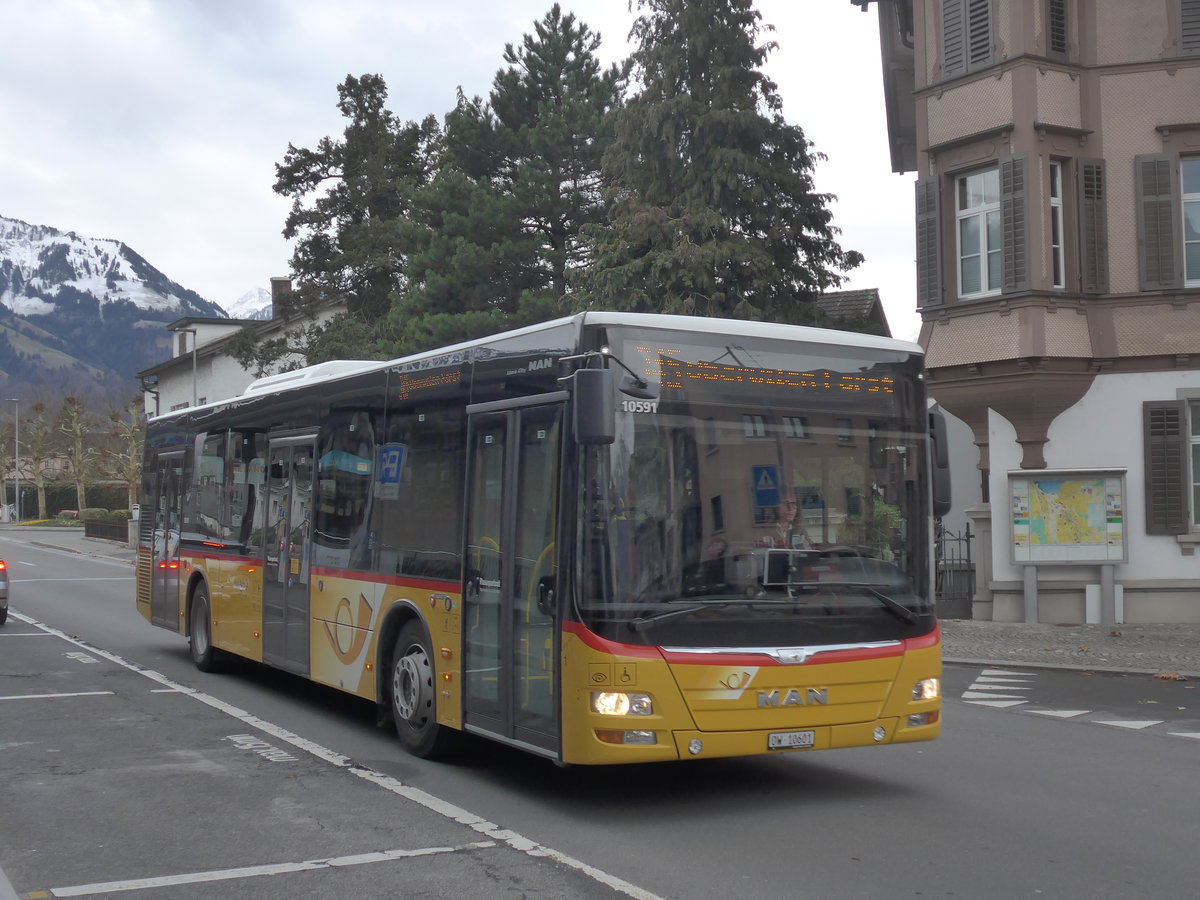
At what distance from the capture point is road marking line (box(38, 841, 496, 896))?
19.9 feet

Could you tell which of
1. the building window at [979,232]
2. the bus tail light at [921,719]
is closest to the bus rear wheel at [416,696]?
the bus tail light at [921,719]

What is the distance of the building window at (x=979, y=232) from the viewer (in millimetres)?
20609

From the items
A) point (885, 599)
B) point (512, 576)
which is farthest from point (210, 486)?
point (885, 599)

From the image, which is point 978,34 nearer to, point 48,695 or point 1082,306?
point 1082,306

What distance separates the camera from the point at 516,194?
3709 cm

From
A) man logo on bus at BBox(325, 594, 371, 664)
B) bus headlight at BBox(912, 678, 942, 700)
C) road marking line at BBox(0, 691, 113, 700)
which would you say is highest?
man logo on bus at BBox(325, 594, 371, 664)

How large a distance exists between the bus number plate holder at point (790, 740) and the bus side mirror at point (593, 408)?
185 cm

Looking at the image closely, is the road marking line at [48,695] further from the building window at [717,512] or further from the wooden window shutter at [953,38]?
the wooden window shutter at [953,38]

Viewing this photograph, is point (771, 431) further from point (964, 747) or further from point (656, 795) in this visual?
point (964, 747)

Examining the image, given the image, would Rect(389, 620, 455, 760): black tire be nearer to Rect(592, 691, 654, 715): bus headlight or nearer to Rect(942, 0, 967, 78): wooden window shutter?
Rect(592, 691, 654, 715): bus headlight

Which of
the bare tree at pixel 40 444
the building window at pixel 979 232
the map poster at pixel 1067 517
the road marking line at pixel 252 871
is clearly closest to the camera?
the road marking line at pixel 252 871

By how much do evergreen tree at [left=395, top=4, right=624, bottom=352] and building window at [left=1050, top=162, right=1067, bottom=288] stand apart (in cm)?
1648

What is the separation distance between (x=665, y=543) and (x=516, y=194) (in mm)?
30754

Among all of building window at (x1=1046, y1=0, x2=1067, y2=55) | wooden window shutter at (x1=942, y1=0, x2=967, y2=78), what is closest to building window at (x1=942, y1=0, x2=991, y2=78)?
wooden window shutter at (x1=942, y1=0, x2=967, y2=78)
